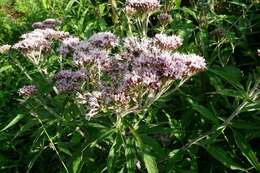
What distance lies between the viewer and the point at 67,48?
3.71 m

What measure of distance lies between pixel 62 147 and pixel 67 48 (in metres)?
0.76

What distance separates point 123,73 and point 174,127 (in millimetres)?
691

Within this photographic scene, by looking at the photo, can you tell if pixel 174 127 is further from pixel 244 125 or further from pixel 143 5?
pixel 143 5

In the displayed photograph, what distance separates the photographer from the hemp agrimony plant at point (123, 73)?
2879 millimetres

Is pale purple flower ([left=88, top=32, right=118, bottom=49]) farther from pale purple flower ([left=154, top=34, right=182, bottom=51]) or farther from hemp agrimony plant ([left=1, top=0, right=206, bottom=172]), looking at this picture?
pale purple flower ([left=154, top=34, right=182, bottom=51])

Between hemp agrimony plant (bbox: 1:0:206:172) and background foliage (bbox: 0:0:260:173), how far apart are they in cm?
9

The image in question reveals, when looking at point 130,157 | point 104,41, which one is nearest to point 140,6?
point 104,41

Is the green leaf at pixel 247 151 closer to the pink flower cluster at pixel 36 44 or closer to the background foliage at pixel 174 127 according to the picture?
the background foliage at pixel 174 127

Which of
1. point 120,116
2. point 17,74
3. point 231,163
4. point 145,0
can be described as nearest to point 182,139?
point 231,163

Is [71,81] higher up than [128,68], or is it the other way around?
[128,68]

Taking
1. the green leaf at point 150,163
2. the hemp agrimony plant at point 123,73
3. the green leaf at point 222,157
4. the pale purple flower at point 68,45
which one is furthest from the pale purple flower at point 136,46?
the green leaf at point 222,157

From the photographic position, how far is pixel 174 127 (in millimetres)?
3551

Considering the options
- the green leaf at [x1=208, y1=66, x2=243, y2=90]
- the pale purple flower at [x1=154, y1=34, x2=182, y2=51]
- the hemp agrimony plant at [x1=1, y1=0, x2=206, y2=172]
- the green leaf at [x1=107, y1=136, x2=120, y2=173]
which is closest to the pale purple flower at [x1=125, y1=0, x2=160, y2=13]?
the hemp agrimony plant at [x1=1, y1=0, x2=206, y2=172]

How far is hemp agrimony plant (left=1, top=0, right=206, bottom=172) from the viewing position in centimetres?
288
